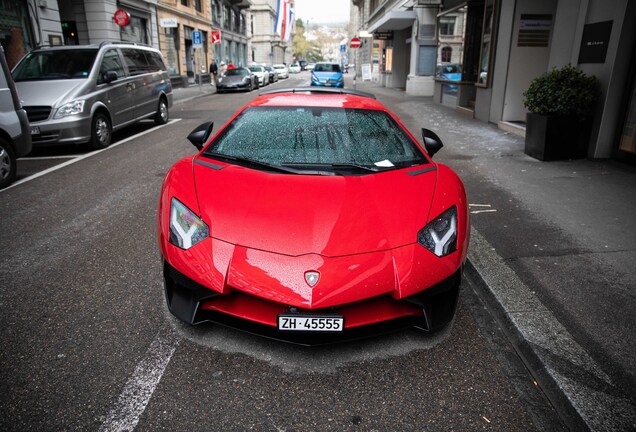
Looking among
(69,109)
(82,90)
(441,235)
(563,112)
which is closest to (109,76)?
(82,90)

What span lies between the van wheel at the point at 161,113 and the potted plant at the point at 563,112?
9.49 meters

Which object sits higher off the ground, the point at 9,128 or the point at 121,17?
the point at 121,17

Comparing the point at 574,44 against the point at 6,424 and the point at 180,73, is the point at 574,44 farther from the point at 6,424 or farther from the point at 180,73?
the point at 180,73

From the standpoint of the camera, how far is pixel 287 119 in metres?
3.73

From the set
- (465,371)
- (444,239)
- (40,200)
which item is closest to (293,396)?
(465,371)

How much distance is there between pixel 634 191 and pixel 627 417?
4.63 metres

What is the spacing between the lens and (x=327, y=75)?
25.8 metres

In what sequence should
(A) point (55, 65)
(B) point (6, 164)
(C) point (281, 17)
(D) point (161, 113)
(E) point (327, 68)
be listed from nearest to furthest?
1. (B) point (6, 164)
2. (A) point (55, 65)
3. (D) point (161, 113)
4. (E) point (327, 68)
5. (C) point (281, 17)

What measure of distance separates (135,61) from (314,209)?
1005cm

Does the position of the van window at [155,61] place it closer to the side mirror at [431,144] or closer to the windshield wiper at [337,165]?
the side mirror at [431,144]

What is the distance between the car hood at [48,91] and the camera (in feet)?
26.8

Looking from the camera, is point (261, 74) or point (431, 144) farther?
point (261, 74)

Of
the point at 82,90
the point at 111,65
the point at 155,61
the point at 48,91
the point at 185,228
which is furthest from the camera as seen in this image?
the point at 155,61

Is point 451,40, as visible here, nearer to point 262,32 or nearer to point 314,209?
point 314,209
